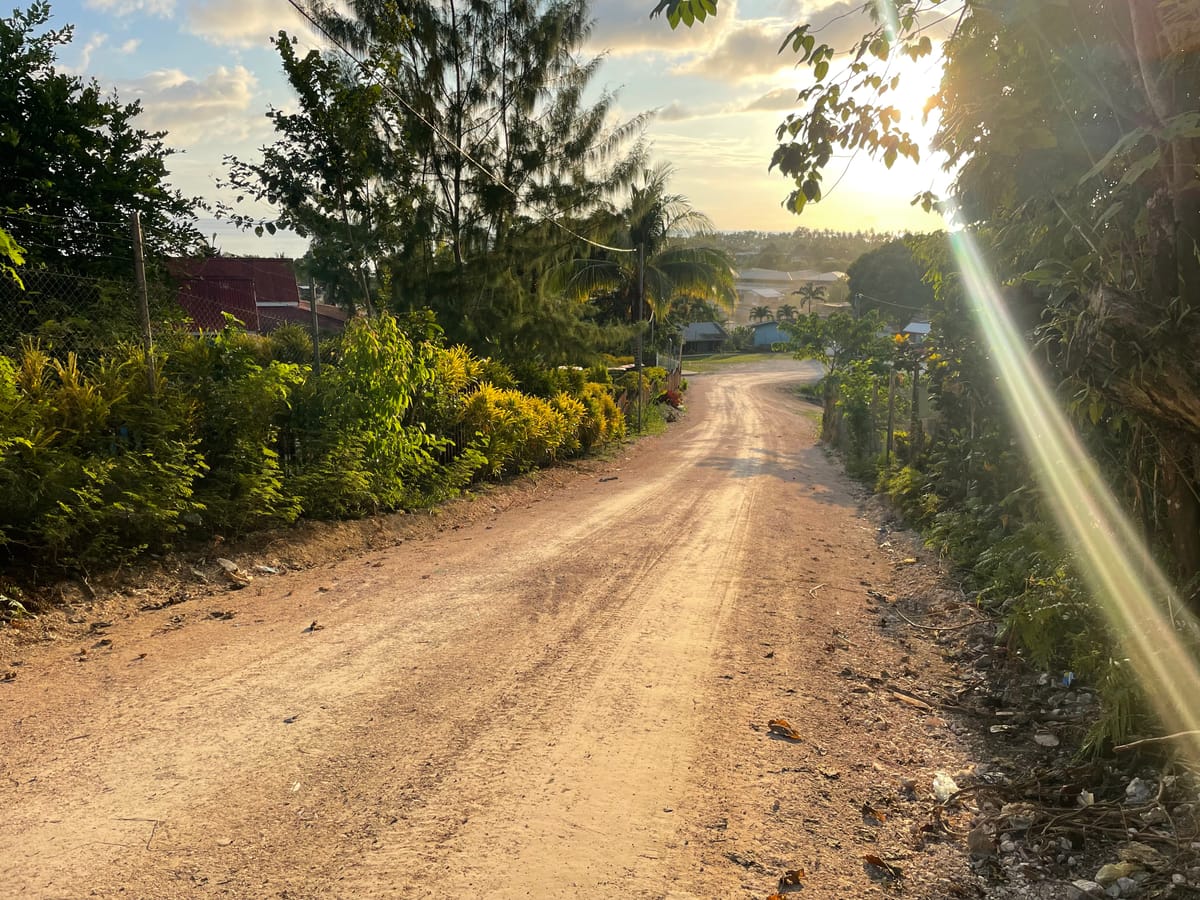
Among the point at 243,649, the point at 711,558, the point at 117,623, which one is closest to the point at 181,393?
the point at 117,623

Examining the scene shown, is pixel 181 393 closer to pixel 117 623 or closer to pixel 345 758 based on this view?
pixel 117 623

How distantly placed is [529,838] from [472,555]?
5.18 metres

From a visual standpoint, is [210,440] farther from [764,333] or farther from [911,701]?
[764,333]

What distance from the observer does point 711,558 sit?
8.19 metres

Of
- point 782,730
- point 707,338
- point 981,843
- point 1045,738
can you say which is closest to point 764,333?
point 707,338

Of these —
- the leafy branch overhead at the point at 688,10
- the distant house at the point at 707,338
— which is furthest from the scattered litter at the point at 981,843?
the distant house at the point at 707,338

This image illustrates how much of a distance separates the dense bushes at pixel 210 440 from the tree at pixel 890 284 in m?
62.0

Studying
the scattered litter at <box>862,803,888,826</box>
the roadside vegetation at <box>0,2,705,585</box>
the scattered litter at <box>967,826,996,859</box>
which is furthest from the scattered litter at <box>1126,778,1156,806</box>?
the roadside vegetation at <box>0,2,705,585</box>

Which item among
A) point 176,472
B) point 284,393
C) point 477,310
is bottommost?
point 176,472

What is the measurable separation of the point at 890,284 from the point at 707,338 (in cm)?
2253

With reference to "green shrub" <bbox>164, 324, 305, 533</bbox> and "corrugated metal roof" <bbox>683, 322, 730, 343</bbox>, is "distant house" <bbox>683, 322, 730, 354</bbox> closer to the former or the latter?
"corrugated metal roof" <bbox>683, 322, 730, 343</bbox>

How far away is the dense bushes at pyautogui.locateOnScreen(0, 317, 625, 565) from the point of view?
5789 millimetres

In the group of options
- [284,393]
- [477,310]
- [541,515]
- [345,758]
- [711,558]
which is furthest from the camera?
[477,310]

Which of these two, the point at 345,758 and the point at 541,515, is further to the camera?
the point at 541,515
